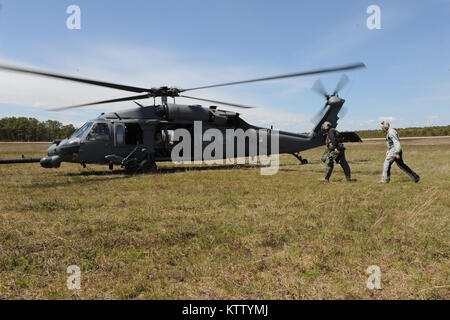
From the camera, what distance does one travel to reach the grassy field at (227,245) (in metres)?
2.66

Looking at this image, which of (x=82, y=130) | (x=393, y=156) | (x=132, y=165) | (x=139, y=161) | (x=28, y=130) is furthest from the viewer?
(x=28, y=130)

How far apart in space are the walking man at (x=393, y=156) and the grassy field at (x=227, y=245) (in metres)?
1.88

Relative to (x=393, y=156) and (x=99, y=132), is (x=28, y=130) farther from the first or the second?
(x=393, y=156)

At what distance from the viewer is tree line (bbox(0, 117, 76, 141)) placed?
12050 centimetres

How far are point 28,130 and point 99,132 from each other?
137323 millimetres

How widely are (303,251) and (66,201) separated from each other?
5369mm

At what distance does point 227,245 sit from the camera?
373cm

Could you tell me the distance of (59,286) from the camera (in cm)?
272

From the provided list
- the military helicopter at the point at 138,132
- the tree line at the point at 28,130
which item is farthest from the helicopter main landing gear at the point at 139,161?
the tree line at the point at 28,130

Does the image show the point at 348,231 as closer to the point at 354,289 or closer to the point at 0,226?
the point at 354,289

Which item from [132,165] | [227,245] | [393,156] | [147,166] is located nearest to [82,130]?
[132,165]

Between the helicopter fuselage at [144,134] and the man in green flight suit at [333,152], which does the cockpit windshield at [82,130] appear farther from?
the man in green flight suit at [333,152]

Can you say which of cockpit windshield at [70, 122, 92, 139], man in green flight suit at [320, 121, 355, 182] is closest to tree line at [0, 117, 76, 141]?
cockpit windshield at [70, 122, 92, 139]

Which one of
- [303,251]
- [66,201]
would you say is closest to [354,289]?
[303,251]
